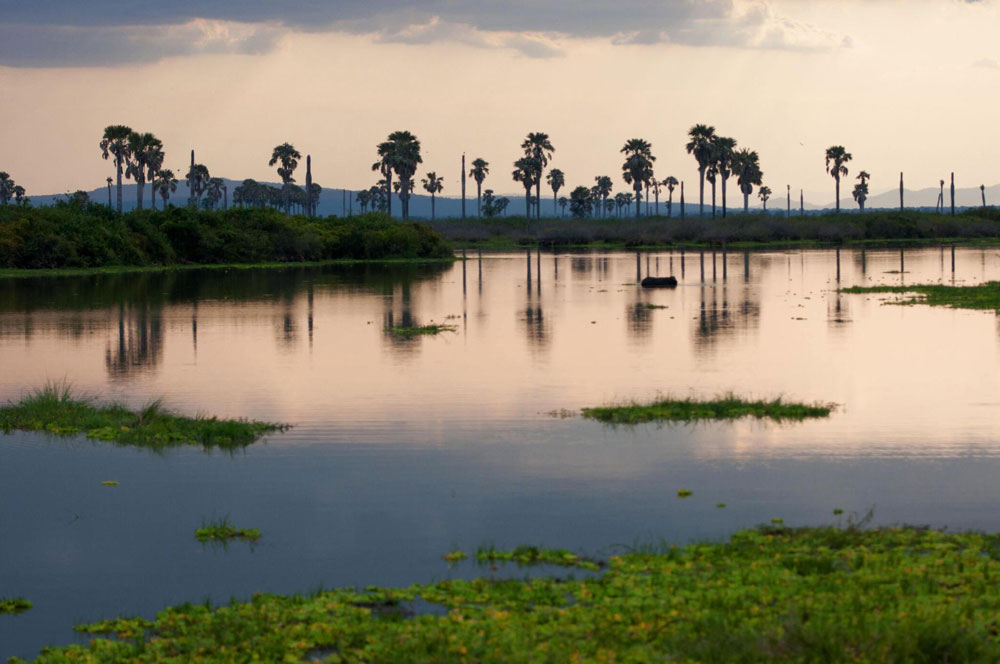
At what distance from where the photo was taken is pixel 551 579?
31.5ft

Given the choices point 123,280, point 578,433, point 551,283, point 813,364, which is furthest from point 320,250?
point 578,433

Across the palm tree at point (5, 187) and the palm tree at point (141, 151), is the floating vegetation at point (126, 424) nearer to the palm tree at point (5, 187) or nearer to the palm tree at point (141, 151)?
the palm tree at point (141, 151)

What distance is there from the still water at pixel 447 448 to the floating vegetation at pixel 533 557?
38 cm

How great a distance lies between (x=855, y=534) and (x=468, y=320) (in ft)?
81.9

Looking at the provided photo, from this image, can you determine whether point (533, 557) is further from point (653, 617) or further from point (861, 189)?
point (861, 189)

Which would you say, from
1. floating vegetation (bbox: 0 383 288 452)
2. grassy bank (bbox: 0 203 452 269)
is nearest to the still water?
floating vegetation (bbox: 0 383 288 452)

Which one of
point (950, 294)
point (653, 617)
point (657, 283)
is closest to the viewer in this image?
point (653, 617)

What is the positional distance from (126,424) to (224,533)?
6.50m

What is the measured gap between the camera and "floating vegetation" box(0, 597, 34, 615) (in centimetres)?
951

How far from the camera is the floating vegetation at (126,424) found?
16609 mm

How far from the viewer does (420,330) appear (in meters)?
31.6

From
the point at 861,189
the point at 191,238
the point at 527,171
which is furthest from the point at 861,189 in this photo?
the point at 191,238

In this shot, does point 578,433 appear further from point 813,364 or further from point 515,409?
point 813,364

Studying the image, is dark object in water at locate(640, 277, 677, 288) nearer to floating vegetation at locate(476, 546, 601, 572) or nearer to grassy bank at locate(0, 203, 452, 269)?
grassy bank at locate(0, 203, 452, 269)
